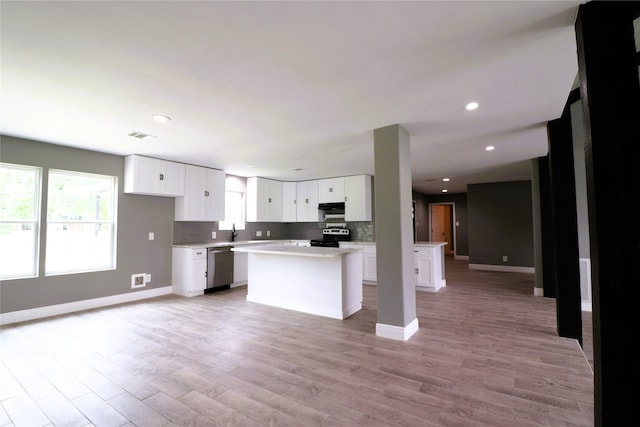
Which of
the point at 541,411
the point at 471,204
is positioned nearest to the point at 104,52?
the point at 541,411

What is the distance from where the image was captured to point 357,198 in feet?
21.4

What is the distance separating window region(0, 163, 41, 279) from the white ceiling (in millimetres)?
565

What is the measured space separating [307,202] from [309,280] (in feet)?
10.9

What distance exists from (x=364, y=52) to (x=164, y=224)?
4811 mm

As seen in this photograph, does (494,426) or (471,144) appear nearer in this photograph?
(494,426)

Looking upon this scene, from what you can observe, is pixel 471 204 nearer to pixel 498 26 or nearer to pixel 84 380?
pixel 498 26

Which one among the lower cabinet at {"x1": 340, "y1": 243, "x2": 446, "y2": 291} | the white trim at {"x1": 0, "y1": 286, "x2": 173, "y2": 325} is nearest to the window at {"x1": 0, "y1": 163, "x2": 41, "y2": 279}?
the white trim at {"x1": 0, "y1": 286, "x2": 173, "y2": 325}

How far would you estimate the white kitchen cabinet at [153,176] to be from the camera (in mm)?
4734

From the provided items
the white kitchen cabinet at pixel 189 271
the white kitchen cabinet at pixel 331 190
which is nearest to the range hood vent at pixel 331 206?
the white kitchen cabinet at pixel 331 190

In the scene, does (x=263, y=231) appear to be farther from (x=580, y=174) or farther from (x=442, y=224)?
(x=442, y=224)

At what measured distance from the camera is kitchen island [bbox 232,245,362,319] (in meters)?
4.02

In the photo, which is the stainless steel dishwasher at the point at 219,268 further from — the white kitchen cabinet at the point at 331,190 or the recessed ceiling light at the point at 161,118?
the recessed ceiling light at the point at 161,118

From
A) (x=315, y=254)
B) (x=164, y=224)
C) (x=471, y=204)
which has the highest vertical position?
(x=471, y=204)

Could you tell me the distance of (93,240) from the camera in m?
4.58
